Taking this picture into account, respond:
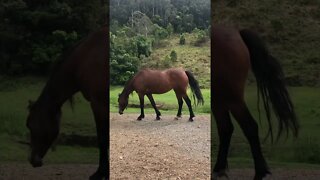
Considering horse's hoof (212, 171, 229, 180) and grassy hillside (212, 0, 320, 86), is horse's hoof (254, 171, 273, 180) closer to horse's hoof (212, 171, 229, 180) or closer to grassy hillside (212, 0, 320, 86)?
horse's hoof (212, 171, 229, 180)

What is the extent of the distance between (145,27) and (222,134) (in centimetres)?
150

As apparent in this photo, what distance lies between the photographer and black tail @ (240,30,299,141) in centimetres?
711

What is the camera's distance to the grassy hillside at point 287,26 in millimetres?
7309

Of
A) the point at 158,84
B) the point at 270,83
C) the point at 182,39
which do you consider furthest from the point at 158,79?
the point at 270,83

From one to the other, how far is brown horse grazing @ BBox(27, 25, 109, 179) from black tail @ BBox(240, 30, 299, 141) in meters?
1.65

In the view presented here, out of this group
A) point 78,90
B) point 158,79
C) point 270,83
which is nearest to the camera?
point 270,83

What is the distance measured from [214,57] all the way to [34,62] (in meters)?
2.05

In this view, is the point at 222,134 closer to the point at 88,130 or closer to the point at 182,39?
the point at 182,39

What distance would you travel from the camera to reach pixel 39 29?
7.33 metres

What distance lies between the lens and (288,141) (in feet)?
24.0

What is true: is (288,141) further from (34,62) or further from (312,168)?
(34,62)

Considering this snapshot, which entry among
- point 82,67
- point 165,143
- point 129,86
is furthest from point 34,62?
point 165,143

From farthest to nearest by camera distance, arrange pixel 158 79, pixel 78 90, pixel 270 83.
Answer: pixel 158 79, pixel 78 90, pixel 270 83

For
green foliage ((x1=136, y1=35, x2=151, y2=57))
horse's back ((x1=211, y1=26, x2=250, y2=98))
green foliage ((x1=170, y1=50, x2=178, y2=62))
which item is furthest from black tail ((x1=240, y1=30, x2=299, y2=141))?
green foliage ((x1=136, y1=35, x2=151, y2=57))
